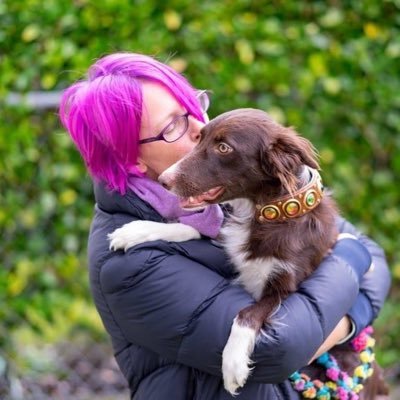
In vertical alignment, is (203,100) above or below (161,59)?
above

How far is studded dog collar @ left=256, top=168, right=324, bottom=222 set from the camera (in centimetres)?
241

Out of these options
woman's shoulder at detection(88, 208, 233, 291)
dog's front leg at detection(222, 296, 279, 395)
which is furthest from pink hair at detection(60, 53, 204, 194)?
dog's front leg at detection(222, 296, 279, 395)

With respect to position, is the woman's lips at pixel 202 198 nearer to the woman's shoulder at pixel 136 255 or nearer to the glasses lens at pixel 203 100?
the woman's shoulder at pixel 136 255

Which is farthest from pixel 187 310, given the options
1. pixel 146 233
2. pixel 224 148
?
pixel 224 148

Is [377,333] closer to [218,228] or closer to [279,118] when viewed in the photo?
[279,118]

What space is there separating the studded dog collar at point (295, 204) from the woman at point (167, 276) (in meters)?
0.18

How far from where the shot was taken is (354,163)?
4988mm

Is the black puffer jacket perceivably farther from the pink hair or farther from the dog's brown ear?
the dog's brown ear

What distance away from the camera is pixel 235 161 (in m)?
2.48

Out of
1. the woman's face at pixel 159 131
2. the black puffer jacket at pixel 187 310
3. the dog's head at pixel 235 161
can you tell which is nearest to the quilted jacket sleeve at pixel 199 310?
the black puffer jacket at pixel 187 310

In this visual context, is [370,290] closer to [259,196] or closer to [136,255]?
[259,196]

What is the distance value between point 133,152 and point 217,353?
0.69 metres

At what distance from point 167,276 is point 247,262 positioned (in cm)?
31

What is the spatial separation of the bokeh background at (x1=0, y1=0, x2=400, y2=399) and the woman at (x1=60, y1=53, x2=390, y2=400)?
5.32 feet
